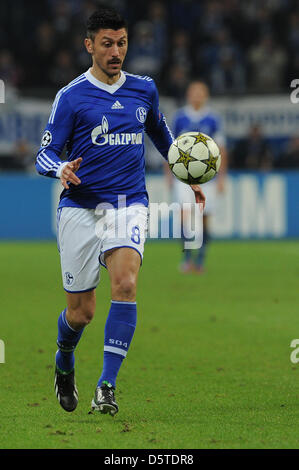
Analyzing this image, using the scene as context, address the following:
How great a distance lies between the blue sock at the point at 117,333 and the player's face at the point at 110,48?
1.45m

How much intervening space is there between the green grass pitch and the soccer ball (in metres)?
1.44

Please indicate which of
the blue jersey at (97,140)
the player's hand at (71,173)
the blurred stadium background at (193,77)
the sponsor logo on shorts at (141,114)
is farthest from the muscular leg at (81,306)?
the blurred stadium background at (193,77)

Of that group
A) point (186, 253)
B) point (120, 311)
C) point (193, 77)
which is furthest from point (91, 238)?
point (193, 77)

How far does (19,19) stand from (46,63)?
236cm

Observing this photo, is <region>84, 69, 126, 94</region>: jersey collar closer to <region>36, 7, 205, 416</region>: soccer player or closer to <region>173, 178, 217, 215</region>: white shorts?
<region>36, 7, 205, 416</region>: soccer player

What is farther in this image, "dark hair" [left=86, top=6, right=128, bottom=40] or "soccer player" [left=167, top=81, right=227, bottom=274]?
"soccer player" [left=167, top=81, right=227, bottom=274]

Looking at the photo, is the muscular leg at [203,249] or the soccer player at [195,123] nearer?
the soccer player at [195,123]

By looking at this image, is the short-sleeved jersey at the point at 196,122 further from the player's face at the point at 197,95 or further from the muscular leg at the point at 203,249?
the muscular leg at the point at 203,249

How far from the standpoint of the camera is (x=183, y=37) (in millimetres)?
21047

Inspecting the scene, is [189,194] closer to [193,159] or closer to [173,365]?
[173,365]

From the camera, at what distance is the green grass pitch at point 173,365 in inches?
207

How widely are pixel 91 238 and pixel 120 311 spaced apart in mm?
502

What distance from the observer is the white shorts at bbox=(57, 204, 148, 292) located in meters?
5.90

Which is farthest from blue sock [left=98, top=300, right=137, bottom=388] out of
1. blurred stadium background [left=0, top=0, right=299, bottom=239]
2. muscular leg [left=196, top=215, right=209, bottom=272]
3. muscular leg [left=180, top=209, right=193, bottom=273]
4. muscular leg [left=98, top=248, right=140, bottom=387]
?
blurred stadium background [left=0, top=0, right=299, bottom=239]
